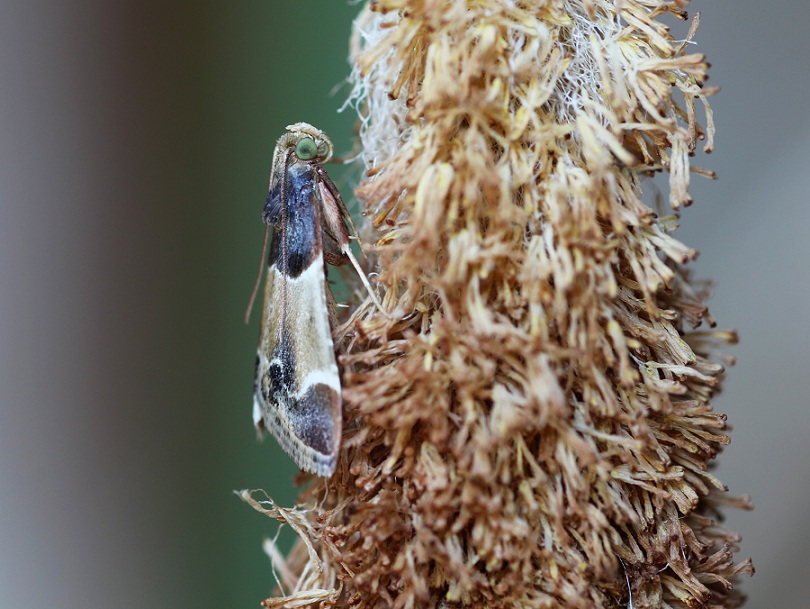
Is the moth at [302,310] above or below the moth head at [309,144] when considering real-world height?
below

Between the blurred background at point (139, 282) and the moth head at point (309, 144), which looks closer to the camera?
the moth head at point (309, 144)

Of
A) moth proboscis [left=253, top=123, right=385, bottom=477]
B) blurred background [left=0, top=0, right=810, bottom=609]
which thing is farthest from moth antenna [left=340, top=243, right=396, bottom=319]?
blurred background [left=0, top=0, right=810, bottom=609]

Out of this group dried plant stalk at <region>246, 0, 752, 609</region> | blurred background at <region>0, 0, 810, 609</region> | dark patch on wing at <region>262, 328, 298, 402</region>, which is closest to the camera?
dried plant stalk at <region>246, 0, 752, 609</region>

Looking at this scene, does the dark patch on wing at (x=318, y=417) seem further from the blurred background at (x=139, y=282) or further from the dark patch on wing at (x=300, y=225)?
the blurred background at (x=139, y=282)

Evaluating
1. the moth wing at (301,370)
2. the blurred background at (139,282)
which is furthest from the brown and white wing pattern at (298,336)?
the blurred background at (139,282)

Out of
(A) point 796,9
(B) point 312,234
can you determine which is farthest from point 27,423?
(A) point 796,9

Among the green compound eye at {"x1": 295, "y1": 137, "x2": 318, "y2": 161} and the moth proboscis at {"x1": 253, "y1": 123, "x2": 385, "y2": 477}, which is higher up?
the green compound eye at {"x1": 295, "y1": 137, "x2": 318, "y2": 161}

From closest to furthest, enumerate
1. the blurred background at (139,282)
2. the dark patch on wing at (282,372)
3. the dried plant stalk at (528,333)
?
Result: the dried plant stalk at (528,333)
the dark patch on wing at (282,372)
the blurred background at (139,282)

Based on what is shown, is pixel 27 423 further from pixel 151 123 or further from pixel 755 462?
pixel 755 462

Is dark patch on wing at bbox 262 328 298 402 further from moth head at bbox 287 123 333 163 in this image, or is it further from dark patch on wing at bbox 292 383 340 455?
moth head at bbox 287 123 333 163
